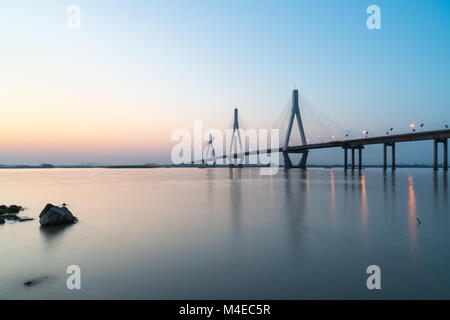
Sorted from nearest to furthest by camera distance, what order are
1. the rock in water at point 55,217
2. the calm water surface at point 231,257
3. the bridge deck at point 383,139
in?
the calm water surface at point 231,257 → the rock in water at point 55,217 → the bridge deck at point 383,139

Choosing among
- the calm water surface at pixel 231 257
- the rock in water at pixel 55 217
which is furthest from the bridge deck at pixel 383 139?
the rock in water at pixel 55 217

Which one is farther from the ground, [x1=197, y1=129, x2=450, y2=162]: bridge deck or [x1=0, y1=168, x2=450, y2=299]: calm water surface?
[x1=197, y1=129, x2=450, y2=162]: bridge deck

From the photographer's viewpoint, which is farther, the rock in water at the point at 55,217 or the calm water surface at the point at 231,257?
the rock in water at the point at 55,217

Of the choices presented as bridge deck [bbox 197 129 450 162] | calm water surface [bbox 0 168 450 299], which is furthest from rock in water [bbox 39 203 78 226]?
bridge deck [bbox 197 129 450 162]

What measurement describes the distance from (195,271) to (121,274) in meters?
1.41

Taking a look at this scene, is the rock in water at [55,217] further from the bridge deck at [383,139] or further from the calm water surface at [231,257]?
the bridge deck at [383,139]

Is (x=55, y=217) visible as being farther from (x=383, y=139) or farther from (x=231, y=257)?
(x=383, y=139)

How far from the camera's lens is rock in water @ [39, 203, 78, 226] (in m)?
9.79

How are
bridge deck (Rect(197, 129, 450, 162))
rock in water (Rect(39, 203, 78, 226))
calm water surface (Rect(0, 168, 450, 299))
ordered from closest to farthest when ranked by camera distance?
calm water surface (Rect(0, 168, 450, 299)) → rock in water (Rect(39, 203, 78, 226)) → bridge deck (Rect(197, 129, 450, 162))

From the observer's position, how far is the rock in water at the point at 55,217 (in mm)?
9787

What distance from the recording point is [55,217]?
9992mm

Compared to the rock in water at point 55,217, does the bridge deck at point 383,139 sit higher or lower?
higher

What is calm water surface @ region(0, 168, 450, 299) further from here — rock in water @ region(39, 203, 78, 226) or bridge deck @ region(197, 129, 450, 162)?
bridge deck @ region(197, 129, 450, 162)
